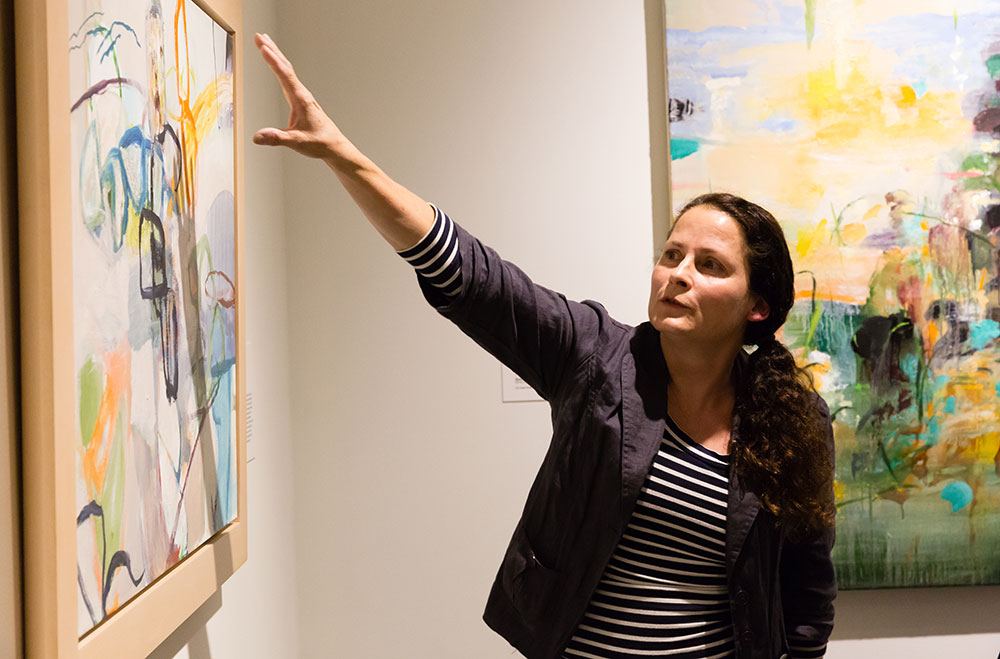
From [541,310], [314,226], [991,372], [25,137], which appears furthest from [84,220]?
[991,372]

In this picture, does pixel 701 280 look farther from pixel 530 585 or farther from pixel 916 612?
pixel 916 612

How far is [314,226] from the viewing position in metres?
1.91

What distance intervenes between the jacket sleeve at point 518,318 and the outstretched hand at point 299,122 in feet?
0.73

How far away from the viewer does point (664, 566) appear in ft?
4.31

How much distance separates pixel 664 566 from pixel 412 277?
2.84 ft

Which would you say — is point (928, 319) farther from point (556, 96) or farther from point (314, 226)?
point (314, 226)

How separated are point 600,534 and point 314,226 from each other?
0.97 m

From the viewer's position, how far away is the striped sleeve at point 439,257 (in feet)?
3.69

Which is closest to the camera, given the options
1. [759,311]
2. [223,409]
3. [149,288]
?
[149,288]

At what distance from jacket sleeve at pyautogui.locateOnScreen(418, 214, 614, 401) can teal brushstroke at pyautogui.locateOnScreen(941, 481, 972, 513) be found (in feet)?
3.40

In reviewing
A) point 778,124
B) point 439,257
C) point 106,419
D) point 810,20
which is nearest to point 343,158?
point 439,257

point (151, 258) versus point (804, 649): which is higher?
point (151, 258)

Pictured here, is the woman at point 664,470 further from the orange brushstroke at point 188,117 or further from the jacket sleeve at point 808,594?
the orange brushstroke at point 188,117

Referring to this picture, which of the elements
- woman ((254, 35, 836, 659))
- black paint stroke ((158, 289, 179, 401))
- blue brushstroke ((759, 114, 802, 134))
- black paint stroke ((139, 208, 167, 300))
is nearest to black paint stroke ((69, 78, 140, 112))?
black paint stroke ((139, 208, 167, 300))
